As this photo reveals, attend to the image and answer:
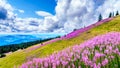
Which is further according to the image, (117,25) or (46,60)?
(117,25)

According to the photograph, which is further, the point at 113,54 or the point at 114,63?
the point at 113,54

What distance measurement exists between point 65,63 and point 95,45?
445 centimetres

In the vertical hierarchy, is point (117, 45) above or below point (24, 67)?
above

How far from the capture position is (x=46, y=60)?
10812mm

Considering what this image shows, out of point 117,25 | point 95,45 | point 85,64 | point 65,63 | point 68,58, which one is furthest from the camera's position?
point 117,25

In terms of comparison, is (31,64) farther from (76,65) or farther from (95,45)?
(95,45)

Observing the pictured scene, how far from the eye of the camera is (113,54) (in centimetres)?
1005

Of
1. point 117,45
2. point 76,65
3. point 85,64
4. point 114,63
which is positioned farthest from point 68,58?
point 117,45

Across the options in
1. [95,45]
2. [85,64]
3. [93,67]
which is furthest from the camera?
[95,45]

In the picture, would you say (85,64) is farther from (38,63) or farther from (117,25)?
(117,25)

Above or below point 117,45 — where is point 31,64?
below

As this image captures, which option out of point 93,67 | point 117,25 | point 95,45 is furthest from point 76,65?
point 117,25

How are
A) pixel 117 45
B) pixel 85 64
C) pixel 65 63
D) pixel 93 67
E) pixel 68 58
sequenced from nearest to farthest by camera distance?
pixel 93 67 < pixel 85 64 < pixel 65 63 < pixel 68 58 < pixel 117 45

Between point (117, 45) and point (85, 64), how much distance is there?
147 inches
